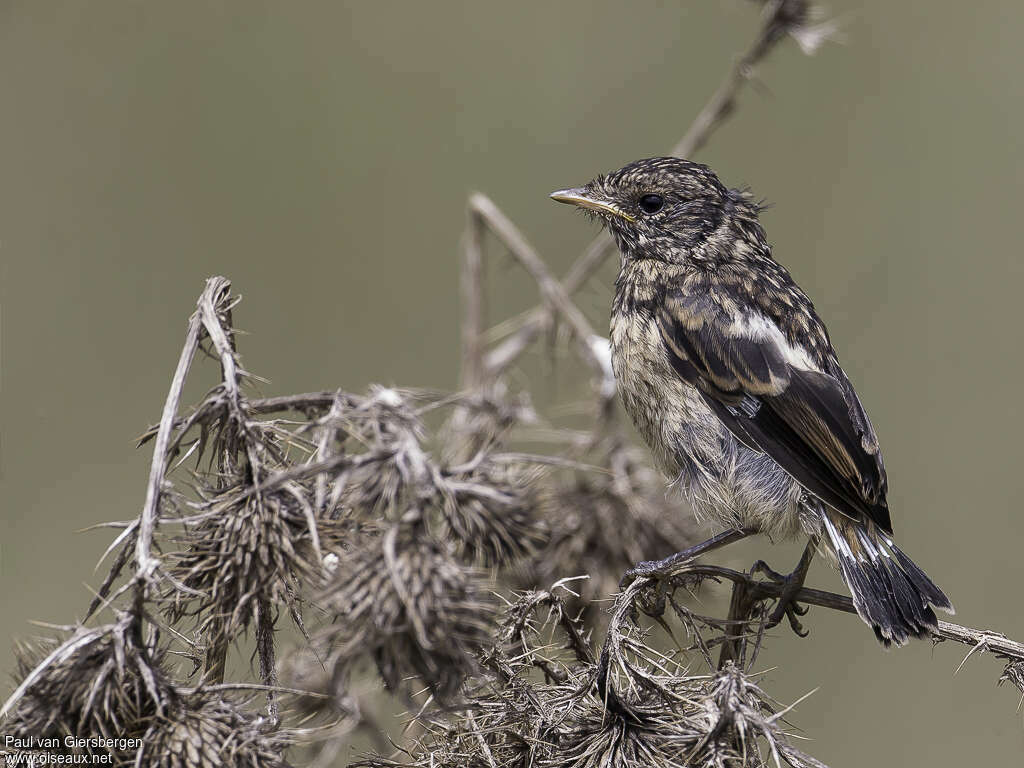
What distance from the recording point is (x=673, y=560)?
3654mm

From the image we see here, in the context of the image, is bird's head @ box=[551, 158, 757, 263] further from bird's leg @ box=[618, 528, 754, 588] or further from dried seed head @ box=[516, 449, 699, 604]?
bird's leg @ box=[618, 528, 754, 588]

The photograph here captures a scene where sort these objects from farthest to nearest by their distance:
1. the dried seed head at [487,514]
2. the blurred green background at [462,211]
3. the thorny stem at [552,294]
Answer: the blurred green background at [462,211]
the thorny stem at [552,294]
the dried seed head at [487,514]

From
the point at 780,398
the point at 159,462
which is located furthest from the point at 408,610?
the point at 780,398

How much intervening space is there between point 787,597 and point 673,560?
41cm

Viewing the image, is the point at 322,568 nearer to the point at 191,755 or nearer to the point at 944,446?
the point at 191,755

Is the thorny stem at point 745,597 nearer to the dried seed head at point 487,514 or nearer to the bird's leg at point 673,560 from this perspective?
the bird's leg at point 673,560

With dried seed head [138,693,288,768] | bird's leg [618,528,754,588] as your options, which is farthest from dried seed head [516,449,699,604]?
dried seed head [138,693,288,768]

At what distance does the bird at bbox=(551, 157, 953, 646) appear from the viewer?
386 cm

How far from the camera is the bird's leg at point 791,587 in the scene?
11.5ft

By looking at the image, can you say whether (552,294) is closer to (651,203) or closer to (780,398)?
(651,203)

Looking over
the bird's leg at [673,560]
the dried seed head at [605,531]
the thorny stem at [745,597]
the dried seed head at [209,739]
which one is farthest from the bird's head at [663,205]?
the dried seed head at [209,739]

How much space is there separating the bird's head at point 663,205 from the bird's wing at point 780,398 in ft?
1.24

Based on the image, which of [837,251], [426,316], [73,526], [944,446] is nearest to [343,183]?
[426,316]

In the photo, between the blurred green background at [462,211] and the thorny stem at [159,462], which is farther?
the blurred green background at [462,211]
